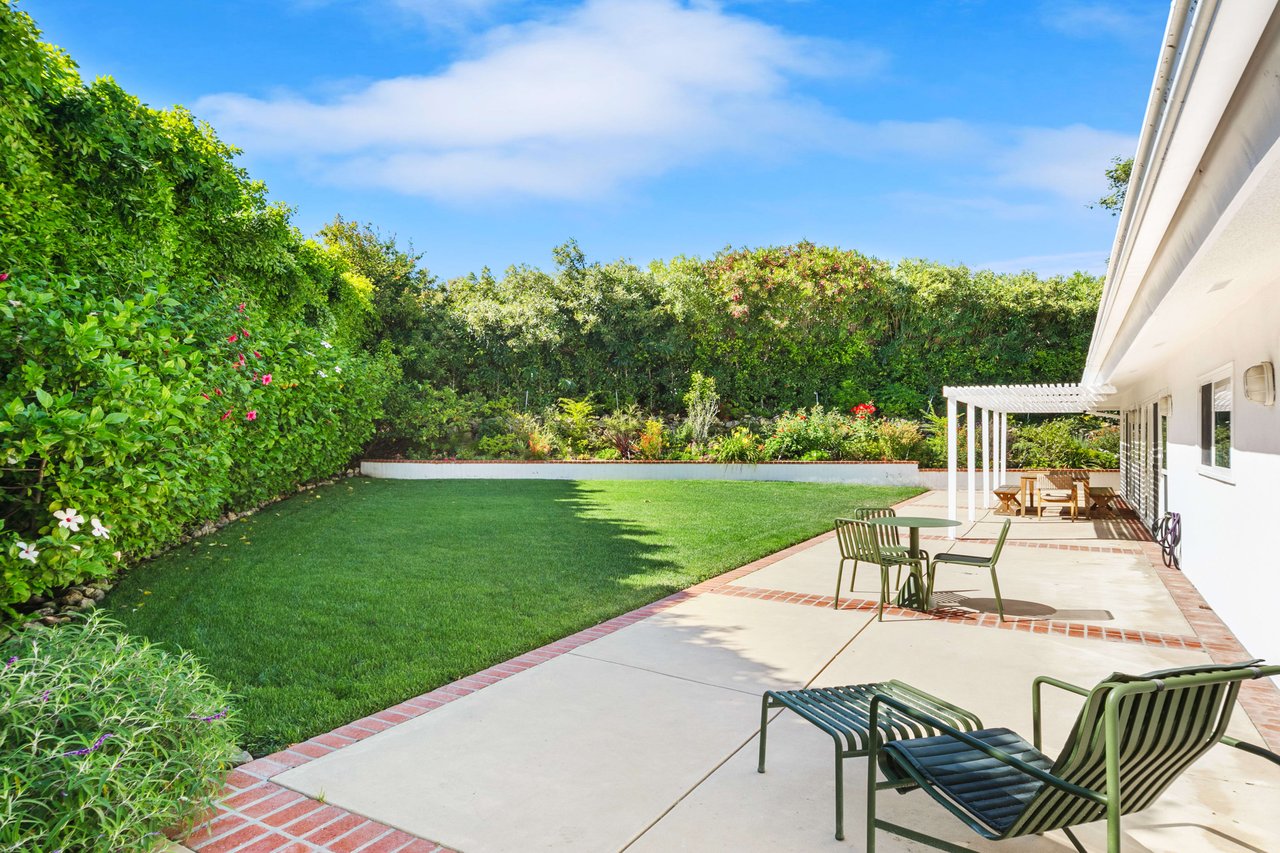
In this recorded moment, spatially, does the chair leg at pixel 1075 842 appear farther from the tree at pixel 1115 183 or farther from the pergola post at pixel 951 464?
the tree at pixel 1115 183

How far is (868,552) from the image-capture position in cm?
629

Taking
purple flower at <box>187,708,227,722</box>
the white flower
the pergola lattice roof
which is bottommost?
purple flower at <box>187,708,227,722</box>

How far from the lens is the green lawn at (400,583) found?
459 cm

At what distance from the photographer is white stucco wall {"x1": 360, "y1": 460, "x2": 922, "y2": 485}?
17312 mm

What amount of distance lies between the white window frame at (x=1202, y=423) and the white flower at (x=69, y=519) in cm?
750

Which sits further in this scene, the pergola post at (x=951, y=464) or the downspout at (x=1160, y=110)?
the pergola post at (x=951, y=464)

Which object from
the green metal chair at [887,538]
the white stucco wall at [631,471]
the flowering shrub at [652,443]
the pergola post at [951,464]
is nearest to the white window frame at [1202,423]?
the green metal chair at [887,538]

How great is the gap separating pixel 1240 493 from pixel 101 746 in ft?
22.3

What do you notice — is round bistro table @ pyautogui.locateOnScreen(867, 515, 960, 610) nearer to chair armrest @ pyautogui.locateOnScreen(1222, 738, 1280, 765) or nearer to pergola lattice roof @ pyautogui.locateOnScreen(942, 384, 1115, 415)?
chair armrest @ pyautogui.locateOnScreen(1222, 738, 1280, 765)

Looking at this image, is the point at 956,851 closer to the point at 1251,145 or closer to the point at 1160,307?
the point at 1251,145

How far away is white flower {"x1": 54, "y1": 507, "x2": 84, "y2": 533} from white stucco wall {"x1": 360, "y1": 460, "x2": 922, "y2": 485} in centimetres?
1423

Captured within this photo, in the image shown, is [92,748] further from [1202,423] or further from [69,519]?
[1202,423]

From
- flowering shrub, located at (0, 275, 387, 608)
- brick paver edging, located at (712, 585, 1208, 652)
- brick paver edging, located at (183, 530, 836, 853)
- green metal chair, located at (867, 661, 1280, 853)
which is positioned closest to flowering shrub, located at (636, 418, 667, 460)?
brick paver edging, located at (712, 585, 1208, 652)

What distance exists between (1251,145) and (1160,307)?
9.59 ft
